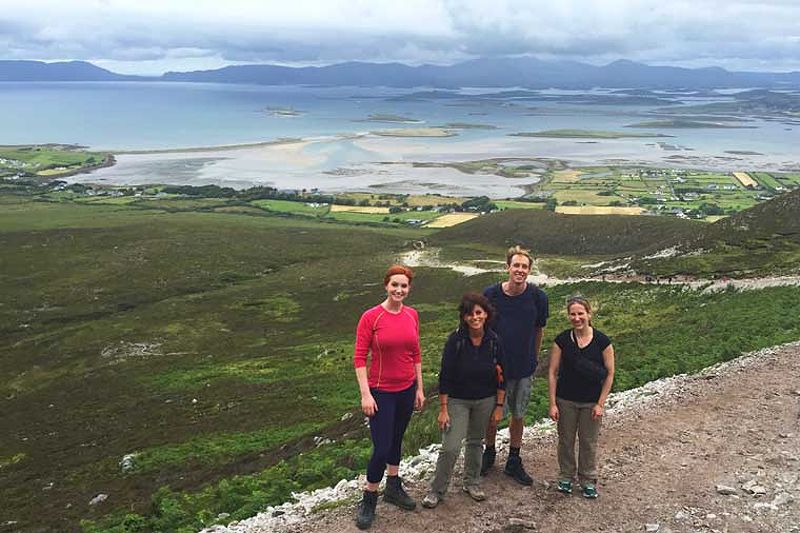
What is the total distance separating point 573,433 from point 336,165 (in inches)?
7617

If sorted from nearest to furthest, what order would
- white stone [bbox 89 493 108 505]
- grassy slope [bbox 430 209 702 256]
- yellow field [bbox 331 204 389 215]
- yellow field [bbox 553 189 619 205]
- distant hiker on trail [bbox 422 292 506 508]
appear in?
distant hiker on trail [bbox 422 292 506 508]
white stone [bbox 89 493 108 505]
grassy slope [bbox 430 209 702 256]
yellow field [bbox 331 204 389 215]
yellow field [bbox 553 189 619 205]

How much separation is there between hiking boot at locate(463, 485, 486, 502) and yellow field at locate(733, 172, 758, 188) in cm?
15916

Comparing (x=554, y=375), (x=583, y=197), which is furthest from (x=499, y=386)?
(x=583, y=197)

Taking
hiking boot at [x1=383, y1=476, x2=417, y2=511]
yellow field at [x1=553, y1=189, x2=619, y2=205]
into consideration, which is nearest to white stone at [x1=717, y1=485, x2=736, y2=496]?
→ hiking boot at [x1=383, y1=476, x2=417, y2=511]

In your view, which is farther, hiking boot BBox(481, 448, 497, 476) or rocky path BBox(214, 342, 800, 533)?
hiking boot BBox(481, 448, 497, 476)

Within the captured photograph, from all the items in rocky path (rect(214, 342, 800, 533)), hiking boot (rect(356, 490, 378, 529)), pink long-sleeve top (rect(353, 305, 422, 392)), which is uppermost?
pink long-sleeve top (rect(353, 305, 422, 392))

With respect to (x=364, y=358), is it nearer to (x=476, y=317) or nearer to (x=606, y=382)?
(x=476, y=317)

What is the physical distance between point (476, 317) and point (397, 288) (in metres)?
1.16

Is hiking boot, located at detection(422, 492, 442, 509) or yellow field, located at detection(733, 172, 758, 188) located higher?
hiking boot, located at detection(422, 492, 442, 509)

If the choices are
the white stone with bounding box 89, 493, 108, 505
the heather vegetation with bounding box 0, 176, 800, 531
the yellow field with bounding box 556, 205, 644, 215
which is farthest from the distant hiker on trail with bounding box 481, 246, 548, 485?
the yellow field with bounding box 556, 205, 644, 215

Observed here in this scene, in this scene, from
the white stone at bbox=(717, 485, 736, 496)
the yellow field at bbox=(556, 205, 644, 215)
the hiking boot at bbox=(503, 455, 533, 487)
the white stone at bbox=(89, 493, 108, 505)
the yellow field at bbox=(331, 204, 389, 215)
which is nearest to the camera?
the white stone at bbox=(717, 485, 736, 496)

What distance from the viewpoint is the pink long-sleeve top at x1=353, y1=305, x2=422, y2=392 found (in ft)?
29.2

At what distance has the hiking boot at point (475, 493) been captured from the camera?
32.7 ft

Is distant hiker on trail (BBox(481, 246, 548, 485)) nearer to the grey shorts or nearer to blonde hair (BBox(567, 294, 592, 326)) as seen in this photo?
the grey shorts
